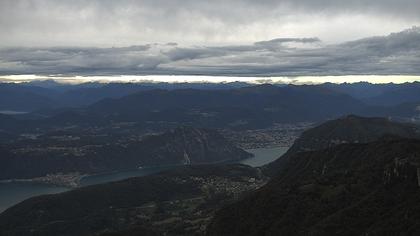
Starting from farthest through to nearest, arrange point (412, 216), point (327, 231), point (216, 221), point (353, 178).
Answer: point (216, 221) → point (353, 178) → point (327, 231) → point (412, 216)

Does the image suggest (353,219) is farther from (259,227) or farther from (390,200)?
(259,227)

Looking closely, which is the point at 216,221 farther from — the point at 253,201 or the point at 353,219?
the point at 353,219

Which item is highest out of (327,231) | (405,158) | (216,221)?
(405,158)

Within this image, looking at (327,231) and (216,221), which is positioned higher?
(327,231)

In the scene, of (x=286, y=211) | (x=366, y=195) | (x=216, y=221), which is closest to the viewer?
(x=366, y=195)

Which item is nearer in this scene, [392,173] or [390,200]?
[390,200]

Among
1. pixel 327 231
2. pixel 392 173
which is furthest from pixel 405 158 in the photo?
pixel 327 231
